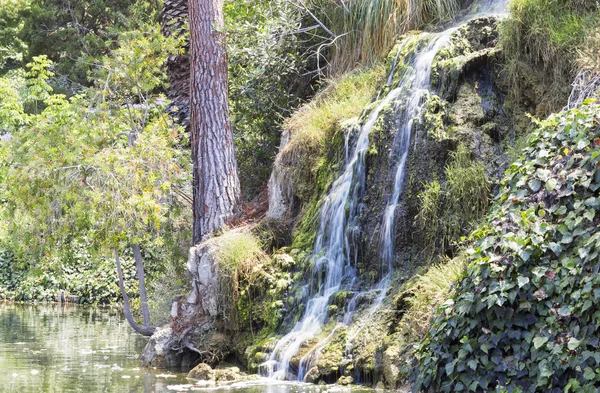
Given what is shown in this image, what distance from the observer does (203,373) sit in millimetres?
9672

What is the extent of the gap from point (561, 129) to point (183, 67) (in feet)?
38.0

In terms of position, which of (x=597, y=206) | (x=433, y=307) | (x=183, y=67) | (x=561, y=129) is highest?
(x=183, y=67)

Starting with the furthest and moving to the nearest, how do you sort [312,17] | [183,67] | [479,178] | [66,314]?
[66,314] → [183,67] → [312,17] → [479,178]

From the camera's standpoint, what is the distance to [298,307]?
33.9 feet

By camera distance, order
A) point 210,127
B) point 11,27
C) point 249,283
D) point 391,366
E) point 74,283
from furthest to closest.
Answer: point 11,27 → point 74,283 → point 210,127 → point 249,283 → point 391,366

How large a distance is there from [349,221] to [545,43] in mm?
3353

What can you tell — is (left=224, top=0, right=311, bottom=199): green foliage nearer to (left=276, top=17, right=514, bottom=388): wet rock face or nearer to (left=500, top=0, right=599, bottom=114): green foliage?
(left=276, top=17, right=514, bottom=388): wet rock face

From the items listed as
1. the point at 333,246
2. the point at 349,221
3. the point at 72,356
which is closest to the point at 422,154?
the point at 349,221

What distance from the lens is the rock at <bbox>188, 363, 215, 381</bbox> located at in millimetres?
9570

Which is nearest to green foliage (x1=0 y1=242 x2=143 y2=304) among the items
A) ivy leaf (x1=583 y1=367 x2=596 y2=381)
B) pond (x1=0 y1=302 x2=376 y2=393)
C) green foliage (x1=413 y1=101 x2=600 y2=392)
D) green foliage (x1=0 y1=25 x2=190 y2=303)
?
pond (x1=0 y1=302 x2=376 y2=393)

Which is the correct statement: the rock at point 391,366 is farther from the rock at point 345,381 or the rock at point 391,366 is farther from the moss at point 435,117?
the moss at point 435,117

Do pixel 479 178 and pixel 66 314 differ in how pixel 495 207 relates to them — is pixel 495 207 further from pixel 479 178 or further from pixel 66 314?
pixel 66 314

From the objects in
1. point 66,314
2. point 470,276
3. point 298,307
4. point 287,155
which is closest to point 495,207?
point 470,276

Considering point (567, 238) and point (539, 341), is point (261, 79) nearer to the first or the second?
point (567, 238)
